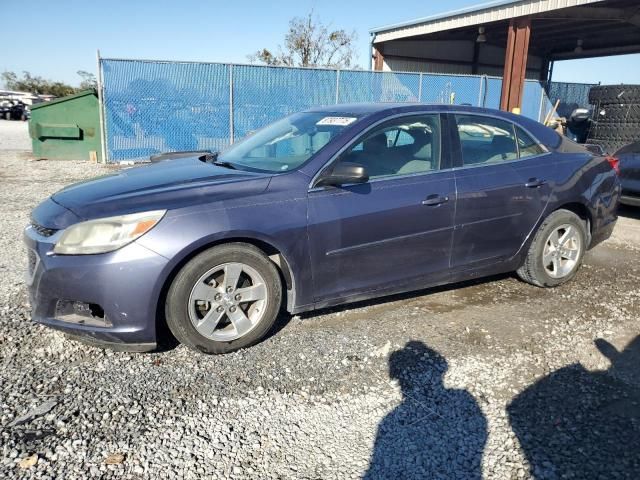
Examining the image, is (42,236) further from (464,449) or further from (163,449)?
(464,449)

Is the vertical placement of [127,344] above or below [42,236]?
below

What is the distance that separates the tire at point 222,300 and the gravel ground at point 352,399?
150 mm

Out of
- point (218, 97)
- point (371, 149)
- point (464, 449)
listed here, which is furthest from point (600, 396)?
point (218, 97)

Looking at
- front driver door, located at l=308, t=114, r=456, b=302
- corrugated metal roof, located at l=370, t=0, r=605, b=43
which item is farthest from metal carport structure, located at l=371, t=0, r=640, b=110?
front driver door, located at l=308, t=114, r=456, b=302

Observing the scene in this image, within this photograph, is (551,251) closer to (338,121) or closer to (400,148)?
(400,148)

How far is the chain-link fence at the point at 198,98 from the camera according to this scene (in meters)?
12.3

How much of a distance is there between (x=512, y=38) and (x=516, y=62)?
80 cm

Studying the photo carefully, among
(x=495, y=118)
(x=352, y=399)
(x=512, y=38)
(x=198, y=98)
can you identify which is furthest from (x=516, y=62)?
(x=352, y=399)

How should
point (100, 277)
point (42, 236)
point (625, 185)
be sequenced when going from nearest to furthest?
point (100, 277), point (42, 236), point (625, 185)

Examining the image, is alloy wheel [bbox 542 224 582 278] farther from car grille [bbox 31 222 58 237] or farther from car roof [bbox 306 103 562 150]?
car grille [bbox 31 222 58 237]

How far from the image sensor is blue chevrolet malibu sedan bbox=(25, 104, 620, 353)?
9.93ft

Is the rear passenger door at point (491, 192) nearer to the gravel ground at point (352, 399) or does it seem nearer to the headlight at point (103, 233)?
the gravel ground at point (352, 399)

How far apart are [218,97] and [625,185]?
9357 millimetres

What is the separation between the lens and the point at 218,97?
1307 centimetres
